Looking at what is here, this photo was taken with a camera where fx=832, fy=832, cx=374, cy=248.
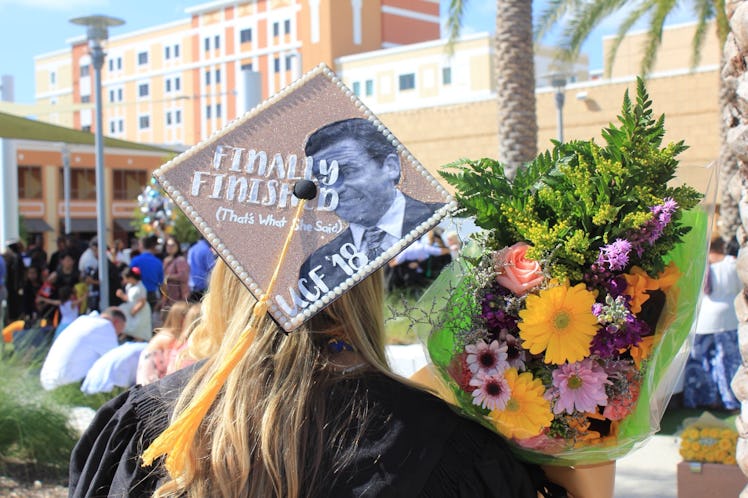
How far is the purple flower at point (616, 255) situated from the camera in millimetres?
1723

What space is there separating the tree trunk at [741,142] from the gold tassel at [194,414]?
1.62 metres

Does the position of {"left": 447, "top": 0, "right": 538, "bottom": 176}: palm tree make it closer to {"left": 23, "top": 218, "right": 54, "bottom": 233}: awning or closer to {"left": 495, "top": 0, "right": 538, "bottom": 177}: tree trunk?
{"left": 495, "top": 0, "right": 538, "bottom": 177}: tree trunk

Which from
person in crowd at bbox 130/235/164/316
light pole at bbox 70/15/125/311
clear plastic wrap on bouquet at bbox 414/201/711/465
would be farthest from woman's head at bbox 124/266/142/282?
clear plastic wrap on bouquet at bbox 414/201/711/465

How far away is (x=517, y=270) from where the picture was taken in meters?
1.77

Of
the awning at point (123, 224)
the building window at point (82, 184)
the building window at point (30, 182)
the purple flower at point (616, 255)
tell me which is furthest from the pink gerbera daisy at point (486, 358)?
the awning at point (123, 224)

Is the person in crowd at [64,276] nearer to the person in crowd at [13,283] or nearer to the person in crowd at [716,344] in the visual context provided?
the person in crowd at [13,283]

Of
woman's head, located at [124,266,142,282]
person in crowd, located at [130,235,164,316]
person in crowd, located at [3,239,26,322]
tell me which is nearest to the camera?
woman's head, located at [124,266,142,282]

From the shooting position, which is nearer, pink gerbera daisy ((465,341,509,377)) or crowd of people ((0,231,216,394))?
pink gerbera daisy ((465,341,509,377))

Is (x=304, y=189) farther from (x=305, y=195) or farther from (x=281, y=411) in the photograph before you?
(x=281, y=411)

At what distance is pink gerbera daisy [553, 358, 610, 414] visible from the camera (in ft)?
5.61

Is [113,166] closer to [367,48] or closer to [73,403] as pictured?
[367,48]

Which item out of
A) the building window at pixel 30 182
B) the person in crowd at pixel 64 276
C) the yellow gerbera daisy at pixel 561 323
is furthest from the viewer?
the building window at pixel 30 182

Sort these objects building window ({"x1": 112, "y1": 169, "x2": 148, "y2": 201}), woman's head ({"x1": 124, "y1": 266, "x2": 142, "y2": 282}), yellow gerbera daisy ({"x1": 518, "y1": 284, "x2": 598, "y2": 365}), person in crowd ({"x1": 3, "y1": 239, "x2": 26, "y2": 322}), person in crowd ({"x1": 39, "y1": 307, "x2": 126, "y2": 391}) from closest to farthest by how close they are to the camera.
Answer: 1. yellow gerbera daisy ({"x1": 518, "y1": 284, "x2": 598, "y2": 365})
2. person in crowd ({"x1": 39, "y1": 307, "x2": 126, "y2": 391})
3. woman's head ({"x1": 124, "y1": 266, "x2": 142, "y2": 282})
4. person in crowd ({"x1": 3, "y1": 239, "x2": 26, "y2": 322})
5. building window ({"x1": 112, "y1": 169, "x2": 148, "y2": 201})

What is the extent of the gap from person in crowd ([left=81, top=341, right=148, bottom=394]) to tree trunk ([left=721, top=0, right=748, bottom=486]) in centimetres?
488
